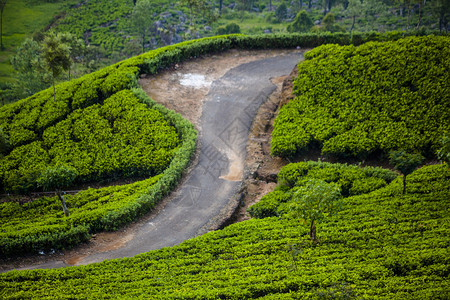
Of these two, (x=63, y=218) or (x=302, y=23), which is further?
(x=302, y=23)

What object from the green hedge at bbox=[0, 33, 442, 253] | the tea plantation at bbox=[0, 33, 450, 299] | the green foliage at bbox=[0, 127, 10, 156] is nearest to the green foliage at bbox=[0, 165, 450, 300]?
the tea plantation at bbox=[0, 33, 450, 299]

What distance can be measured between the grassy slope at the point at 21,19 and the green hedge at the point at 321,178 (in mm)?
51063

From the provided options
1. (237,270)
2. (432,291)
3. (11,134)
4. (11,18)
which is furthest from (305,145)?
(11,18)

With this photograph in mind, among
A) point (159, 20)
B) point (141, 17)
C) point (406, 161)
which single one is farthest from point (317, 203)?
point (159, 20)

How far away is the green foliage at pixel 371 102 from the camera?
2136 cm

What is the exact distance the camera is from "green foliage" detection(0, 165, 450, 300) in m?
12.7

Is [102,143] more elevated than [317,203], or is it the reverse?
[317,203]

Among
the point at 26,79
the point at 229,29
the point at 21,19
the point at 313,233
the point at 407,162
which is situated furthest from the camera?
the point at 21,19

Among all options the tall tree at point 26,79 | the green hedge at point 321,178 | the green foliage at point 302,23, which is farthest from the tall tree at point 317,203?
the green foliage at point 302,23

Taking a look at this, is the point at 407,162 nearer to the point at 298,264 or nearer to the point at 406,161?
the point at 406,161

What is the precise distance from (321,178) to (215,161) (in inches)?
281

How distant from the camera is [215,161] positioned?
24094 mm

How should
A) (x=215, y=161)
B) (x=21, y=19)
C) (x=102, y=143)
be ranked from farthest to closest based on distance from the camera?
(x=21, y=19) < (x=102, y=143) < (x=215, y=161)

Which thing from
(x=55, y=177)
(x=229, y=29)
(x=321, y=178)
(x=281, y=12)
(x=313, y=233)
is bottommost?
(x=313, y=233)
